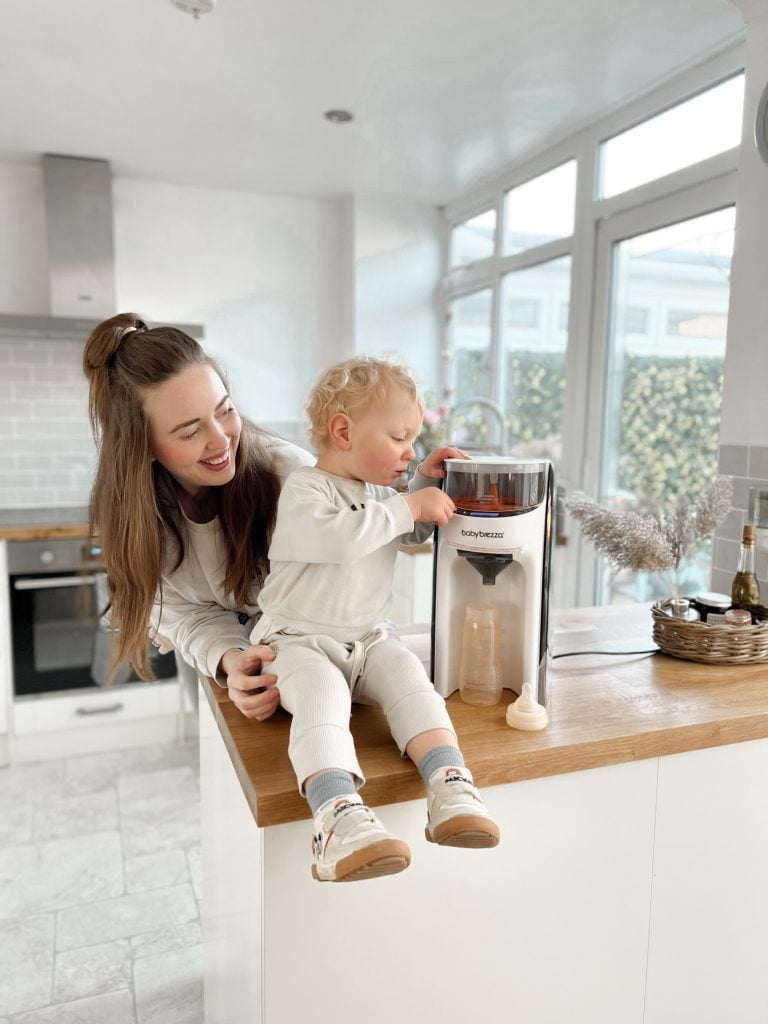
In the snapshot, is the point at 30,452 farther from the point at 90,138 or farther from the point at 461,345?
the point at 461,345

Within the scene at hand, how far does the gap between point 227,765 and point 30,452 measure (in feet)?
8.90

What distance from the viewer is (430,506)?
1.15 m

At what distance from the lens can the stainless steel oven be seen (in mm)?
2803

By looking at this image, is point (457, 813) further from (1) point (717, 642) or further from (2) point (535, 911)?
(1) point (717, 642)

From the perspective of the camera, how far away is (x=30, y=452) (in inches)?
137

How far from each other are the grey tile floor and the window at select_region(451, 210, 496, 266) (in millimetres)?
2607

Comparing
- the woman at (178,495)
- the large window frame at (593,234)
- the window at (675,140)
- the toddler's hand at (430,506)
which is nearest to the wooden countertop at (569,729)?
A: the woman at (178,495)

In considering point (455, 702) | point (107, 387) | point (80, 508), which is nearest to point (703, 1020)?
point (455, 702)

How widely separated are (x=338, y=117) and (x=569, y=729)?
2376mm

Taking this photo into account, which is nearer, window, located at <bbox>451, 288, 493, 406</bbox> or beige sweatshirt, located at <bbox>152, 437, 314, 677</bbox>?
beige sweatshirt, located at <bbox>152, 437, 314, 677</bbox>

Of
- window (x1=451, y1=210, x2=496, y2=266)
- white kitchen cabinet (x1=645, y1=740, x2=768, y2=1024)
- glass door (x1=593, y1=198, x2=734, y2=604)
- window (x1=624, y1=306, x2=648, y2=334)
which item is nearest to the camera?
white kitchen cabinet (x1=645, y1=740, x2=768, y2=1024)

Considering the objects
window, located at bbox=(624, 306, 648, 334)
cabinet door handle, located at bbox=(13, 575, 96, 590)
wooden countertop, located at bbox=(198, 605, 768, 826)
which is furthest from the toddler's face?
cabinet door handle, located at bbox=(13, 575, 96, 590)

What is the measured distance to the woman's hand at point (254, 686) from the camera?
3.66 ft

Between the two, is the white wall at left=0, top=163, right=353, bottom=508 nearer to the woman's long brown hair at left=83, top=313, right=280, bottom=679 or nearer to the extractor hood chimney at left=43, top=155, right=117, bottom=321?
the extractor hood chimney at left=43, top=155, right=117, bottom=321
